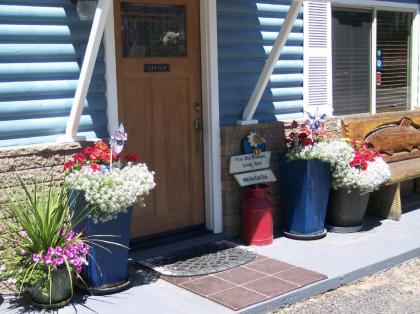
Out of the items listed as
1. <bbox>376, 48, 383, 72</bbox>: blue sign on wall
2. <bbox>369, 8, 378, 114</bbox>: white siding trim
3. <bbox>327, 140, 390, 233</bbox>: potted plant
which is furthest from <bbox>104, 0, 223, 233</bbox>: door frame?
<bbox>376, 48, 383, 72</bbox>: blue sign on wall

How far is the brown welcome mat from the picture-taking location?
4.51 m

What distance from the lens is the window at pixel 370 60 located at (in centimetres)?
712

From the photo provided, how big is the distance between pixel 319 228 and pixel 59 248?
283 centimetres

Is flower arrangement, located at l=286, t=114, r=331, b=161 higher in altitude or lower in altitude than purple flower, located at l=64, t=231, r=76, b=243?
higher

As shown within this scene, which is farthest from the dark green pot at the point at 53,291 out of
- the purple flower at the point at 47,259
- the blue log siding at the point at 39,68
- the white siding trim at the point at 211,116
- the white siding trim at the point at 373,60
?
the white siding trim at the point at 373,60

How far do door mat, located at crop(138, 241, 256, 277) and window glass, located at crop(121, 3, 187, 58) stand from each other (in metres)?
1.84

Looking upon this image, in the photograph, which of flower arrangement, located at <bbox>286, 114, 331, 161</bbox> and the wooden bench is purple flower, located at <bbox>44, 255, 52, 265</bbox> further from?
the wooden bench

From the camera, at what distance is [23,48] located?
4.62 m

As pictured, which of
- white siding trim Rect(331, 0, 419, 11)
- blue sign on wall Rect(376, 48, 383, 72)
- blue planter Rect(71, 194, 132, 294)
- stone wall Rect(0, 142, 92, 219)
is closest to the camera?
blue planter Rect(71, 194, 132, 294)

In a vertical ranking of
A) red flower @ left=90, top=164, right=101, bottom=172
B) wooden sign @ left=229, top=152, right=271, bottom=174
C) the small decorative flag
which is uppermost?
the small decorative flag

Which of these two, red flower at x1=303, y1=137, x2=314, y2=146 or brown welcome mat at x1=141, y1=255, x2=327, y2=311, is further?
red flower at x1=303, y1=137, x2=314, y2=146

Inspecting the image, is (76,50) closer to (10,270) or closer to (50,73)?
(50,73)

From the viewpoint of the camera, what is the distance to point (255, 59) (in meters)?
6.20

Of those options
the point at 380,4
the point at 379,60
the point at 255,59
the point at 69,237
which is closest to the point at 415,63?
the point at 379,60
